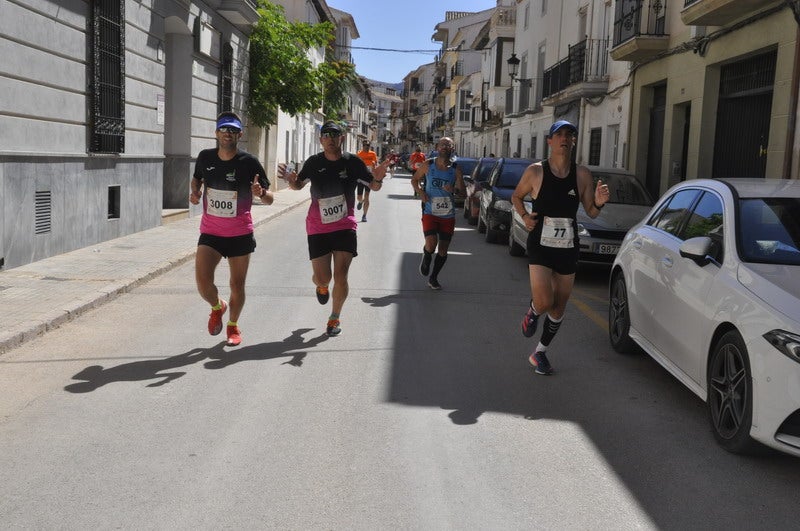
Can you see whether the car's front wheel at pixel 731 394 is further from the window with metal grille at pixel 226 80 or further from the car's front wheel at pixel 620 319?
the window with metal grille at pixel 226 80

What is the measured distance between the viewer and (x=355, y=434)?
15.5ft

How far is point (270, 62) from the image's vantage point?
23.9 metres

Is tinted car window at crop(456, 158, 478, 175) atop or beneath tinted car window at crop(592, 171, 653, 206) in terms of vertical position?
atop

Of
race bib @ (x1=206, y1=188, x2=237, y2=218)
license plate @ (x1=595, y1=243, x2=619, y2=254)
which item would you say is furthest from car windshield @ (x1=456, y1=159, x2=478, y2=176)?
race bib @ (x1=206, y1=188, x2=237, y2=218)

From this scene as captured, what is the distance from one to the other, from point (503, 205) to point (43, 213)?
8069 millimetres

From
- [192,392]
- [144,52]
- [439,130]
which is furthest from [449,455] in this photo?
[439,130]

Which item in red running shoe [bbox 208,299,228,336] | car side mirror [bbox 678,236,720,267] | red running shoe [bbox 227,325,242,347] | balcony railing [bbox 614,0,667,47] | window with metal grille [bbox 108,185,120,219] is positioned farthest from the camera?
balcony railing [bbox 614,0,667,47]

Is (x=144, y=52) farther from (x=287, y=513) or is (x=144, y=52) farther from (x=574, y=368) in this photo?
(x=287, y=513)

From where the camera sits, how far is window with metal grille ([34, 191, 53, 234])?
10.6m

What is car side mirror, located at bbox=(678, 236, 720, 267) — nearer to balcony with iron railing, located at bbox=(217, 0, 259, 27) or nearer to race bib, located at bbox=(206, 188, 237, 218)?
race bib, located at bbox=(206, 188, 237, 218)

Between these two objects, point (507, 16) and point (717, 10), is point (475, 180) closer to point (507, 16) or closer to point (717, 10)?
point (717, 10)

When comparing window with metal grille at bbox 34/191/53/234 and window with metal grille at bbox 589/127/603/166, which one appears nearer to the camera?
window with metal grille at bbox 34/191/53/234

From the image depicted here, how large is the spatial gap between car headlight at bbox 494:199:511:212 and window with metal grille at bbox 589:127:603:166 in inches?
380

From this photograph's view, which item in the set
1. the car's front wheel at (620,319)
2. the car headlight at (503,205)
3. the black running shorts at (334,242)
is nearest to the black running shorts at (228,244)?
the black running shorts at (334,242)
